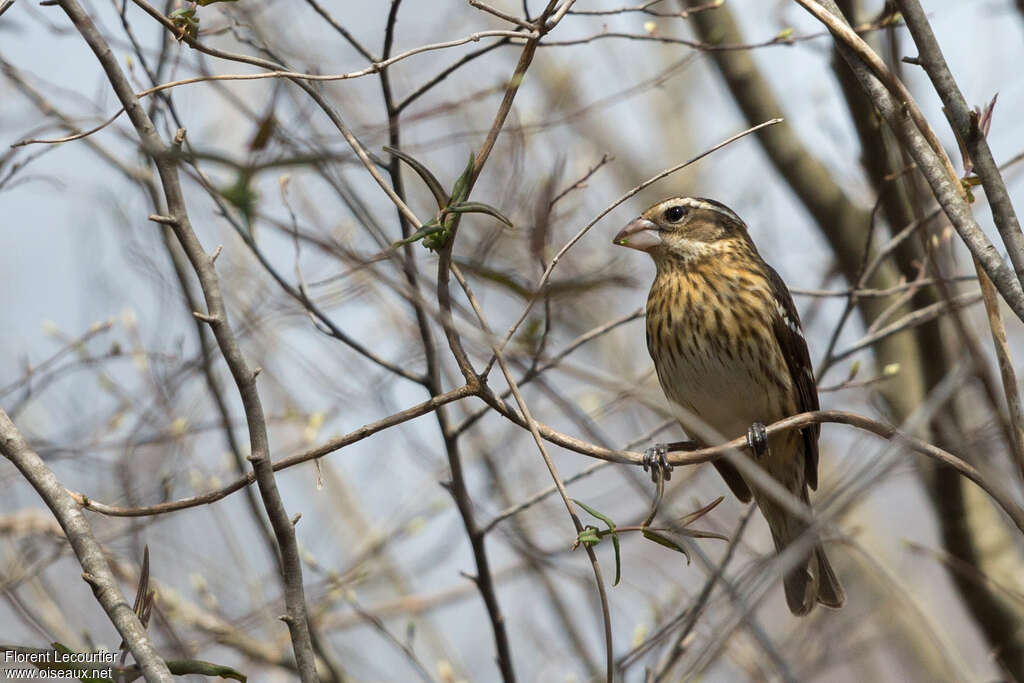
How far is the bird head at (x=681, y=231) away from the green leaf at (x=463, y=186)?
260 centimetres

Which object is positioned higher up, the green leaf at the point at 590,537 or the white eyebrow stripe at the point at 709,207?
the white eyebrow stripe at the point at 709,207

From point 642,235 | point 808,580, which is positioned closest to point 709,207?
point 642,235

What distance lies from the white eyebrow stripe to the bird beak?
21 centimetres

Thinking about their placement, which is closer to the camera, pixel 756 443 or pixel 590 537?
pixel 590 537

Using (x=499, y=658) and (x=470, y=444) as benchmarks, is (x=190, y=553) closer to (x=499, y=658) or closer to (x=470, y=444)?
(x=470, y=444)

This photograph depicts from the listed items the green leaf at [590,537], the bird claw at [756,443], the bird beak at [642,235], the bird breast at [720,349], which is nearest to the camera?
the green leaf at [590,537]

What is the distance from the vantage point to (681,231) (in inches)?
209

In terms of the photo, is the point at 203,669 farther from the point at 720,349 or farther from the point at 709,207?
the point at 709,207

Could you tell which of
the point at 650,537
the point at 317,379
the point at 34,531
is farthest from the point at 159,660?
the point at 317,379

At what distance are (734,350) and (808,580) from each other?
3.62 ft

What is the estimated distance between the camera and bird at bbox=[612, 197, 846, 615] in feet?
16.4

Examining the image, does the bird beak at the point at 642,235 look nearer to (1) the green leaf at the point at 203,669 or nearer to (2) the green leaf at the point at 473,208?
(2) the green leaf at the point at 473,208

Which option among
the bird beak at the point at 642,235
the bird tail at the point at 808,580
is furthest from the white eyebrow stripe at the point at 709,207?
the bird tail at the point at 808,580

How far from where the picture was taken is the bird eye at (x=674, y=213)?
530cm
